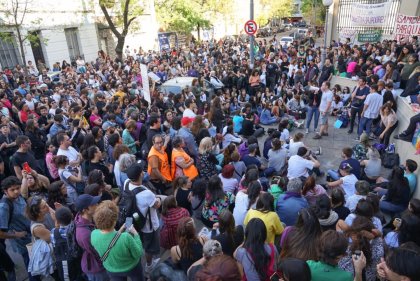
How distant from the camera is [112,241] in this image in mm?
3123

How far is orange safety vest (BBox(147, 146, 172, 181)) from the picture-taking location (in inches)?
210

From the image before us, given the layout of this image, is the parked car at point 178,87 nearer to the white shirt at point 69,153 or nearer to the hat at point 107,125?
the hat at point 107,125

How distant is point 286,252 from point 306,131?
23.5 feet

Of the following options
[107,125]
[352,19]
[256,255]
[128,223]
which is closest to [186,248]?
[256,255]

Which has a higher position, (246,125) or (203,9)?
(203,9)

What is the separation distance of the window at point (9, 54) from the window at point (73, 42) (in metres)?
4.01

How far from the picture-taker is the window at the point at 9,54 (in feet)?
57.9

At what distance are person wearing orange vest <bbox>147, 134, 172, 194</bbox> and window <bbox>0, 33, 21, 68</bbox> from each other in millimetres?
16460

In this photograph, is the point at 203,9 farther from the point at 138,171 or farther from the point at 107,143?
the point at 138,171

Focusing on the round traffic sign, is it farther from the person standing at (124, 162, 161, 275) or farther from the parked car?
the person standing at (124, 162, 161, 275)

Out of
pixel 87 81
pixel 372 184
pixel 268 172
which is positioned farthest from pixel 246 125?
pixel 87 81

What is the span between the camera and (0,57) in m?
17.6

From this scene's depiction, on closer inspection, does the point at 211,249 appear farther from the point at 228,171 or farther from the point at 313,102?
the point at 313,102

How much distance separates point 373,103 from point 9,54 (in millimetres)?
18681
